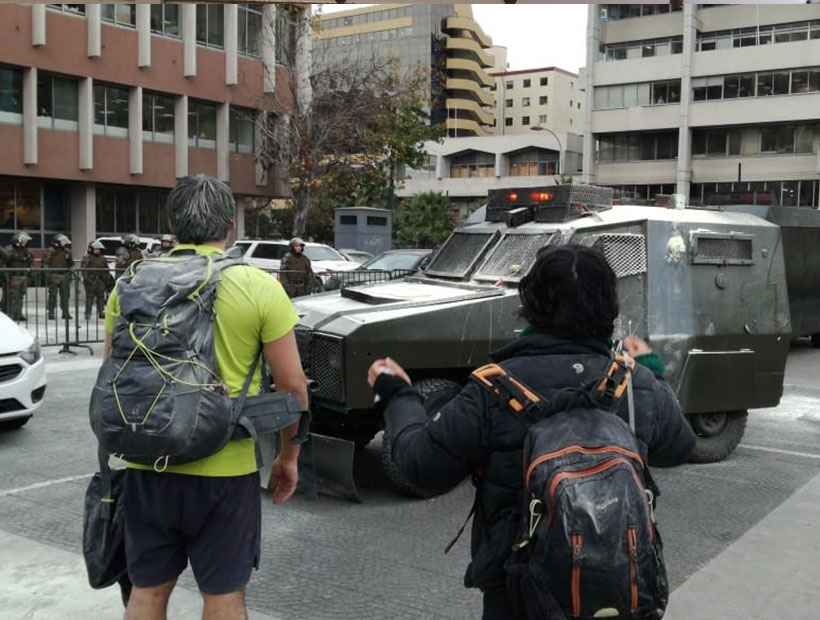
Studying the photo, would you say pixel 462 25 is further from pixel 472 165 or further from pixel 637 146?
pixel 637 146

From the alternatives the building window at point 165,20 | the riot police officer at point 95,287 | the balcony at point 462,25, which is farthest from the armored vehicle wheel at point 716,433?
the balcony at point 462,25

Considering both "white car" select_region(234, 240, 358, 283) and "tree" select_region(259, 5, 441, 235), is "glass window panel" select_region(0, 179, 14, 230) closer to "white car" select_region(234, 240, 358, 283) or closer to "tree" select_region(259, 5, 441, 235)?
"tree" select_region(259, 5, 441, 235)

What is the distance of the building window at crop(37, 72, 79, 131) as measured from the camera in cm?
3084

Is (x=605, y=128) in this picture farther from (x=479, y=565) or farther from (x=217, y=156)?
(x=479, y=565)

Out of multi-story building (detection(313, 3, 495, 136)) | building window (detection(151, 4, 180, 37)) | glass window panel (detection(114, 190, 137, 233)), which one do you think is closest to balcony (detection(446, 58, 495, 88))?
multi-story building (detection(313, 3, 495, 136))

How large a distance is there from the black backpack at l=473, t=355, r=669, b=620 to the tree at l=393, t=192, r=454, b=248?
2042 inches

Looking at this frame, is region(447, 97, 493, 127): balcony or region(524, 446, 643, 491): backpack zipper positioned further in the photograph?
region(447, 97, 493, 127): balcony

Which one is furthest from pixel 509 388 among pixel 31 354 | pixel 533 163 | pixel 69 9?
pixel 533 163

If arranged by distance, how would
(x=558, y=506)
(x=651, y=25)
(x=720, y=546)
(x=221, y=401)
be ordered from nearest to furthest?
(x=558, y=506) → (x=221, y=401) → (x=720, y=546) → (x=651, y=25)

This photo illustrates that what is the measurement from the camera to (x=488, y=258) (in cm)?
726

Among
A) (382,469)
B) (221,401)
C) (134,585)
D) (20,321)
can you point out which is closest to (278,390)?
(221,401)

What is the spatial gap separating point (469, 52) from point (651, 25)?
60190 millimetres

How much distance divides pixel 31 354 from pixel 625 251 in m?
5.10

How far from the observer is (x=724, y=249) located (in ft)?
24.1
